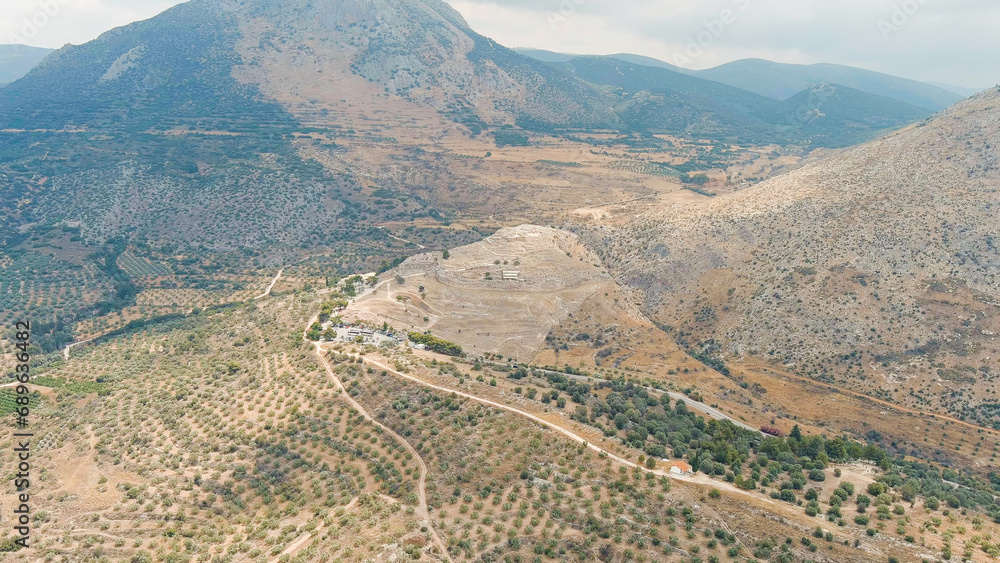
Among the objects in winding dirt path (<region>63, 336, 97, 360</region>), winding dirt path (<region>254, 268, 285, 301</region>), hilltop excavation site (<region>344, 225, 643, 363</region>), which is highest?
hilltop excavation site (<region>344, 225, 643, 363</region>)

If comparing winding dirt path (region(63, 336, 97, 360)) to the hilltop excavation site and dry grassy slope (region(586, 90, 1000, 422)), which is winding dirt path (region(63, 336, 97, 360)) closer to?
the hilltop excavation site

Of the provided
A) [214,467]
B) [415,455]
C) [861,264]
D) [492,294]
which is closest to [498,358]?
[492,294]

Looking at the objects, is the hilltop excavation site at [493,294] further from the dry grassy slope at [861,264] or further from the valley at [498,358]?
the dry grassy slope at [861,264]

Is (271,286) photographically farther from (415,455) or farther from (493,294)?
(415,455)

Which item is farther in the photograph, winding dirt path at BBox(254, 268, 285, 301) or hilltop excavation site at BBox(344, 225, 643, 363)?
winding dirt path at BBox(254, 268, 285, 301)

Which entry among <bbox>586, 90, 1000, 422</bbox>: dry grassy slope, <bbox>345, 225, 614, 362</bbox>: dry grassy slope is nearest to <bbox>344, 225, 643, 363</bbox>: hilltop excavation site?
<bbox>345, 225, 614, 362</bbox>: dry grassy slope

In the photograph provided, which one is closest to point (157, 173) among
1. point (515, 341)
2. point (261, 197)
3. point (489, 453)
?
point (261, 197)
